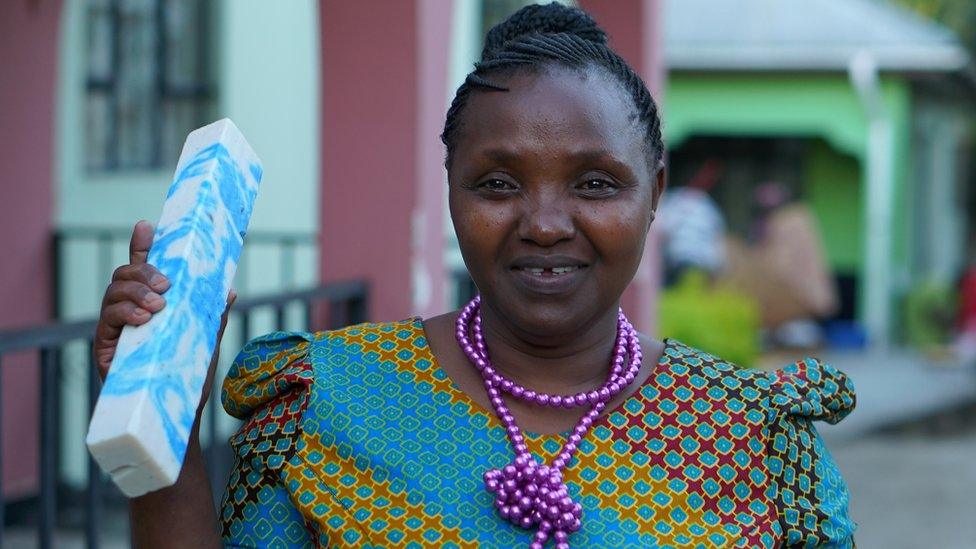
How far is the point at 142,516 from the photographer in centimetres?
189

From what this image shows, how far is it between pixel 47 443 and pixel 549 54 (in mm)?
2541

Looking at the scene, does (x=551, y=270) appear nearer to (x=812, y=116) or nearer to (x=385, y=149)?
(x=385, y=149)

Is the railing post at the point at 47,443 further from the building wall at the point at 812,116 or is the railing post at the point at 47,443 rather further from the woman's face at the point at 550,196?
the building wall at the point at 812,116

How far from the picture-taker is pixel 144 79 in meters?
7.46

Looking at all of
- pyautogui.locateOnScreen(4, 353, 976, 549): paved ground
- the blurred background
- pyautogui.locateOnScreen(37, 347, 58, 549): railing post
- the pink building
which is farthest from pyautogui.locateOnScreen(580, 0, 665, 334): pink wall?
pyautogui.locateOnScreen(37, 347, 58, 549): railing post

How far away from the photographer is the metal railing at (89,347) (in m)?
4.05

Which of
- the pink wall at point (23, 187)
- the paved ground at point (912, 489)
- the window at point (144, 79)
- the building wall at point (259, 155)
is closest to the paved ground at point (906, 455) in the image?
the paved ground at point (912, 489)

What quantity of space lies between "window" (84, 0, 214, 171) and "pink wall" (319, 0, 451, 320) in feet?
8.50

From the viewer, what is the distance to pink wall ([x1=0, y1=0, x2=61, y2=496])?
614 centimetres

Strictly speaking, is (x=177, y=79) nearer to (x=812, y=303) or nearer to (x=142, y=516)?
(x=142, y=516)

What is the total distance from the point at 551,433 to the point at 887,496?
768cm

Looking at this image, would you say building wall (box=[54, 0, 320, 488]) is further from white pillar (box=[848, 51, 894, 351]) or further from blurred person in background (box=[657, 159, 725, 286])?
white pillar (box=[848, 51, 894, 351])

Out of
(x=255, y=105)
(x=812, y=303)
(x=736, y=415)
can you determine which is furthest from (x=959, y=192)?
(x=736, y=415)

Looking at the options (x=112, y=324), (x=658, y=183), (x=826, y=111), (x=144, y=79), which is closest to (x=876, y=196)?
(x=826, y=111)
